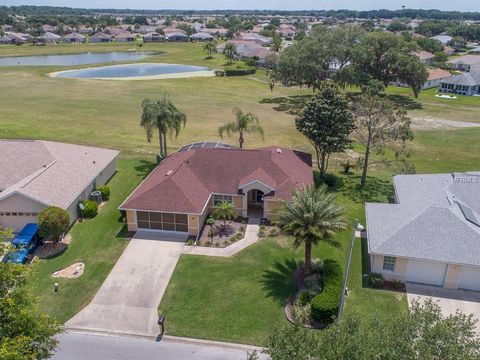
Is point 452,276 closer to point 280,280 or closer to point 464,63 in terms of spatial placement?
point 280,280

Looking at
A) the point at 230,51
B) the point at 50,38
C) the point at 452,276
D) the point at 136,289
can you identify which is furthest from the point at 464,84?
the point at 50,38

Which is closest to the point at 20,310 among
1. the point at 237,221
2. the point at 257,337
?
the point at 257,337

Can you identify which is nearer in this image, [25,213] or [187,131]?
[25,213]

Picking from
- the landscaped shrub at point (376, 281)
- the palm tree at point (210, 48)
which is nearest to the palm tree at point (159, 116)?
the landscaped shrub at point (376, 281)

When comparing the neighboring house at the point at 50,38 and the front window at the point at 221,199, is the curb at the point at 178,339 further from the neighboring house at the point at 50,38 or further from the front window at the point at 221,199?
the neighboring house at the point at 50,38

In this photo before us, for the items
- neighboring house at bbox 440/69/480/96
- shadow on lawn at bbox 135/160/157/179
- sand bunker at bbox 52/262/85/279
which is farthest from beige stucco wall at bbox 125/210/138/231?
neighboring house at bbox 440/69/480/96

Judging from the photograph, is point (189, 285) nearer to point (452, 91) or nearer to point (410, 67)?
point (410, 67)

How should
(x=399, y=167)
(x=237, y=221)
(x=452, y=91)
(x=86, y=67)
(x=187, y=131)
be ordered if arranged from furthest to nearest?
(x=86, y=67) → (x=452, y=91) → (x=187, y=131) → (x=399, y=167) → (x=237, y=221)
